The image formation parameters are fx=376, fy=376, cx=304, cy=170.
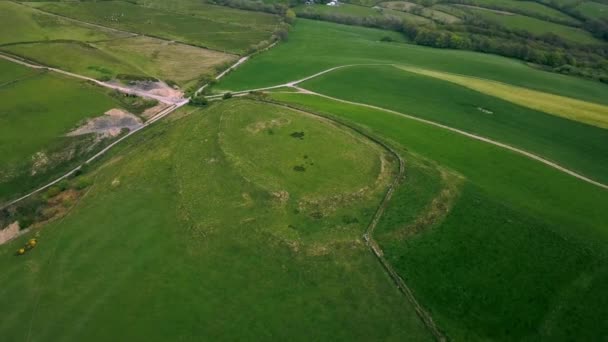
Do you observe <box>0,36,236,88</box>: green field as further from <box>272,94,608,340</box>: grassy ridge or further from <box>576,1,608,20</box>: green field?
<box>576,1,608,20</box>: green field

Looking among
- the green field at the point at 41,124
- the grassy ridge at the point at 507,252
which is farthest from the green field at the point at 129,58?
the grassy ridge at the point at 507,252

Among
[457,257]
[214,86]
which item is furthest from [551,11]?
[457,257]

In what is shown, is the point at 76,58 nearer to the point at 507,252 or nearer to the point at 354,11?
the point at 507,252

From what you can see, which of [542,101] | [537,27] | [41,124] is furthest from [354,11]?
[41,124]

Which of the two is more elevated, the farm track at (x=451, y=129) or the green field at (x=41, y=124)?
the farm track at (x=451, y=129)

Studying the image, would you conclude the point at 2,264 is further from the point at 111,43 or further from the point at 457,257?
the point at 111,43

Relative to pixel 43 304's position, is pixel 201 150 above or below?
above

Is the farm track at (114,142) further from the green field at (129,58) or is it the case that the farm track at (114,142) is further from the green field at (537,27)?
the green field at (537,27)
